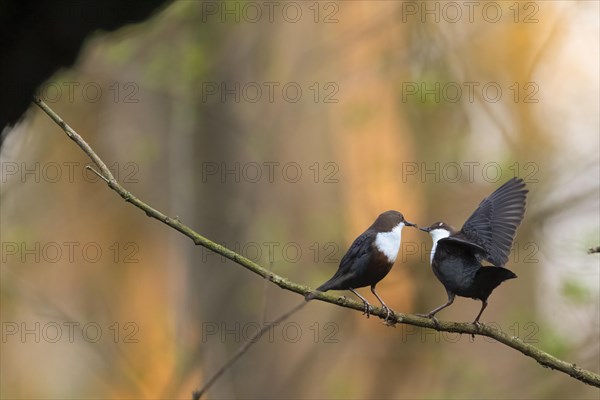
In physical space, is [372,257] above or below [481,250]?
below

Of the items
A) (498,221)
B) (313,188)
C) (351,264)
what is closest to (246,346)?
(351,264)

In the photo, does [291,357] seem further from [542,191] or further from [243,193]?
[542,191]

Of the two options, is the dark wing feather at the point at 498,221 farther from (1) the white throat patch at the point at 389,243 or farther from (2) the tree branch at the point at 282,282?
(2) the tree branch at the point at 282,282

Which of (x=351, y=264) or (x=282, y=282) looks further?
(x=351, y=264)

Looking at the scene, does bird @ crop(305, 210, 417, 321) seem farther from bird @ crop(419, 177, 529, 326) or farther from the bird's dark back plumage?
the bird's dark back plumage

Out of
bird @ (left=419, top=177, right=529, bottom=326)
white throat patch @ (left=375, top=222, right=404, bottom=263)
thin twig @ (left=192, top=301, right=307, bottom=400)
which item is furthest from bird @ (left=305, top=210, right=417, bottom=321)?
thin twig @ (left=192, top=301, right=307, bottom=400)

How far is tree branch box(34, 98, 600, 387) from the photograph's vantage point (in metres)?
2.14

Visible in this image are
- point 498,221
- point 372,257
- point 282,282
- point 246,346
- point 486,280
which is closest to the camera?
point 246,346

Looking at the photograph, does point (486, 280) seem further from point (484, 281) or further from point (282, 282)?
point (282, 282)

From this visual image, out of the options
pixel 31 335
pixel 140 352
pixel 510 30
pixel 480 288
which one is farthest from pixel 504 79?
pixel 31 335

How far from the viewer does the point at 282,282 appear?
224 centimetres

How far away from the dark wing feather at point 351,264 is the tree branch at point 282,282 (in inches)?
9.6

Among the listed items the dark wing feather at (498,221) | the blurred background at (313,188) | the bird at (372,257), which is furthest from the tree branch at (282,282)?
the blurred background at (313,188)

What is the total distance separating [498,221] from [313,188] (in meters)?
7.56
